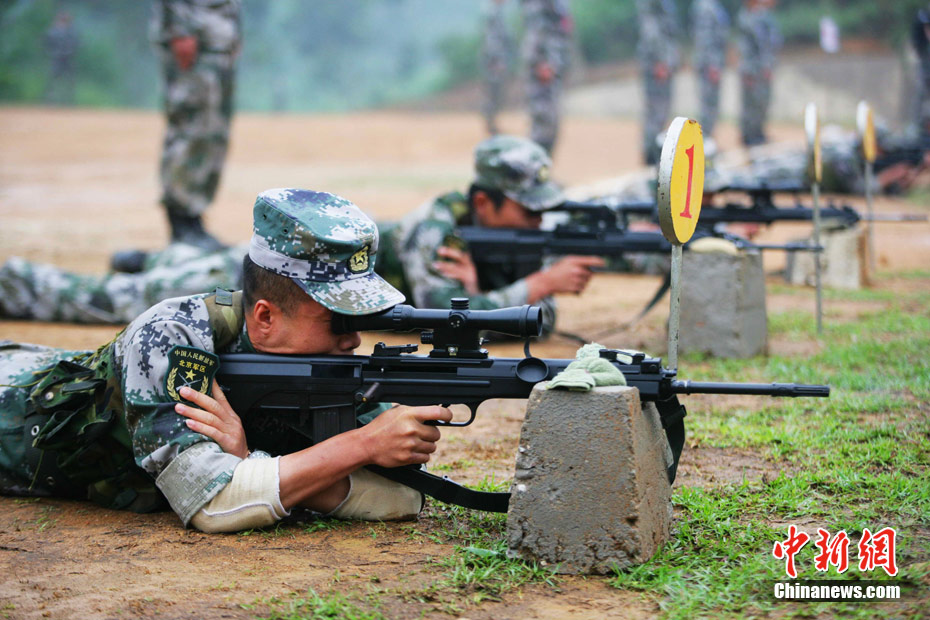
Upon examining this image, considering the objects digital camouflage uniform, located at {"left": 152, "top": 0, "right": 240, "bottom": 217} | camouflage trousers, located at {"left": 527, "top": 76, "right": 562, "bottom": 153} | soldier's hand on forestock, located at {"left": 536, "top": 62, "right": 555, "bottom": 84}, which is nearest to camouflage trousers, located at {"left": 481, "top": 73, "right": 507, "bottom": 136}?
soldier's hand on forestock, located at {"left": 536, "top": 62, "right": 555, "bottom": 84}

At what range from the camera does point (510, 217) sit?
6.75 meters

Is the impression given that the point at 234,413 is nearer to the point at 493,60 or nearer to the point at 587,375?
the point at 587,375

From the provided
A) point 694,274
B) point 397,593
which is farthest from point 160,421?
point 694,274

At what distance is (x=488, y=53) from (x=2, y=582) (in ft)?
86.6

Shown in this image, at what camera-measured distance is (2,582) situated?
9.87 ft

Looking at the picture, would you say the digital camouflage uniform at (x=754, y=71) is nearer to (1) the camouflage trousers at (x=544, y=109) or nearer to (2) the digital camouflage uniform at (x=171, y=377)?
(1) the camouflage trousers at (x=544, y=109)

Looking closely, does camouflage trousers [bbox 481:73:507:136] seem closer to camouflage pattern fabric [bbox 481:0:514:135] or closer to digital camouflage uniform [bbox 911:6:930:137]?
camouflage pattern fabric [bbox 481:0:514:135]

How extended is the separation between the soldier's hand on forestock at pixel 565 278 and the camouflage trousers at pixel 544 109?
1031 centimetres

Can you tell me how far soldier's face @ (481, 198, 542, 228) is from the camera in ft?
22.0

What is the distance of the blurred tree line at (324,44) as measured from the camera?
137 ft

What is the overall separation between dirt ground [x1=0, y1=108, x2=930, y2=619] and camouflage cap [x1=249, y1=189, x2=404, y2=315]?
2.63 ft

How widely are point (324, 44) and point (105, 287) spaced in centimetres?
5843

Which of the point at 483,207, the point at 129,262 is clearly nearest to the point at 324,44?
the point at 129,262

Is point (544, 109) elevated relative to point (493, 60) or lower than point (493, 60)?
lower
